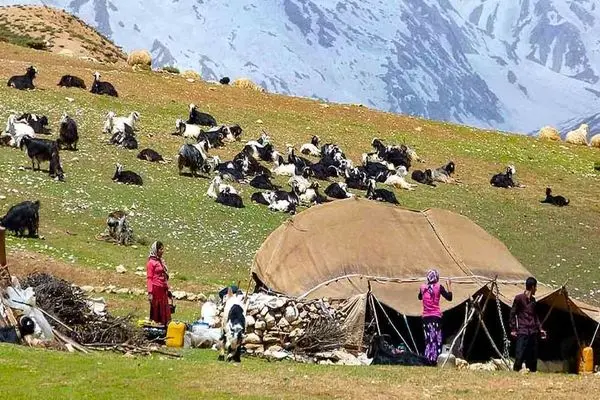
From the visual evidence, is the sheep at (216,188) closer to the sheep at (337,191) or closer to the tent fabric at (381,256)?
the sheep at (337,191)

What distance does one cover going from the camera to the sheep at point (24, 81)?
46812mm

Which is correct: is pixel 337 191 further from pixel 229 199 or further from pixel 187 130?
pixel 187 130

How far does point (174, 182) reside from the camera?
36625 millimetres

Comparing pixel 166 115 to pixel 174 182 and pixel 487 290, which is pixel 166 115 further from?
pixel 487 290

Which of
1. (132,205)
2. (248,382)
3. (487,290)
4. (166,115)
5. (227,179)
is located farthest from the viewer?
(166,115)

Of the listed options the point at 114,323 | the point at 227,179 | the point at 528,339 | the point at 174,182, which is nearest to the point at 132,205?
the point at 174,182

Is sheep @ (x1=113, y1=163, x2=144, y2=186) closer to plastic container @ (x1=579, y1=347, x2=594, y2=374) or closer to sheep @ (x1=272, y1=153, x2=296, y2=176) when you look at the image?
sheep @ (x1=272, y1=153, x2=296, y2=176)

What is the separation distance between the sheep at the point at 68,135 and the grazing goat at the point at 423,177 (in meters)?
15.7

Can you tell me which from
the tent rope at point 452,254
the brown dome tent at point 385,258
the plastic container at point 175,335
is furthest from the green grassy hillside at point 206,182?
the plastic container at point 175,335

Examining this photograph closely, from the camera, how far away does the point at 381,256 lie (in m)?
22.3

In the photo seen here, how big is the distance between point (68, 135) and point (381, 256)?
19.4 m

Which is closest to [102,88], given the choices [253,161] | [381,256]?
[253,161]

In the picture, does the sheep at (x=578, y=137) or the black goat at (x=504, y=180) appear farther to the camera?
the sheep at (x=578, y=137)

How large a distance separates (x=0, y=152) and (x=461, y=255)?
62.0ft
